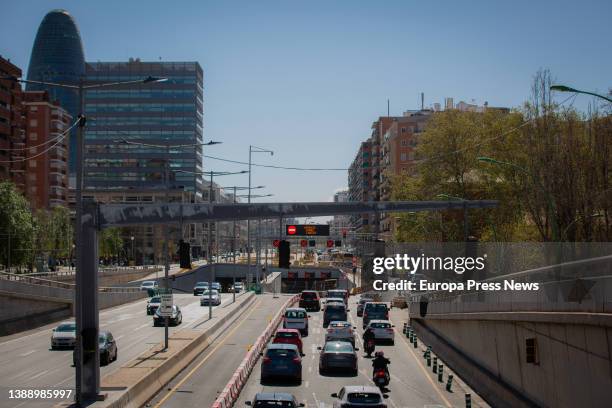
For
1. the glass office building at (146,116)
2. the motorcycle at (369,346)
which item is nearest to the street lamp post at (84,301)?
the motorcycle at (369,346)

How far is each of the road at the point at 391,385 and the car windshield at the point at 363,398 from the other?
139 inches

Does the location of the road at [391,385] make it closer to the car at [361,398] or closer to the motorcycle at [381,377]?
the motorcycle at [381,377]

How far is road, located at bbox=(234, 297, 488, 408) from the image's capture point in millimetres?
24922

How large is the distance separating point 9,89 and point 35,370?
262ft

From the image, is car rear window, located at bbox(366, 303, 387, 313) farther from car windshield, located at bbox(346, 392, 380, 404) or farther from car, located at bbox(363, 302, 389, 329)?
car windshield, located at bbox(346, 392, 380, 404)

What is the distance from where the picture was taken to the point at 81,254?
20.4m

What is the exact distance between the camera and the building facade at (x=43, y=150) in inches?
4852

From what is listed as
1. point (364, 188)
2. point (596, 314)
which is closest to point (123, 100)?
point (364, 188)

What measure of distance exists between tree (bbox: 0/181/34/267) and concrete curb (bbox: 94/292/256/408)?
3849 centimetres

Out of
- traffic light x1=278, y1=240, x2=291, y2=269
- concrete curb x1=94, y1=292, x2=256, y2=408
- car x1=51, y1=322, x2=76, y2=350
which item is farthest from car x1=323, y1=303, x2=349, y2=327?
traffic light x1=278, y1=240, x2=291, y2=269

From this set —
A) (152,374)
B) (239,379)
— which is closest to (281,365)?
(239,379)

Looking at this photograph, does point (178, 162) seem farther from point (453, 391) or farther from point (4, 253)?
point (453, 391)

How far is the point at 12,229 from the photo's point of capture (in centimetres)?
7350

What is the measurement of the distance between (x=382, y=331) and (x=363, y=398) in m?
22.6
